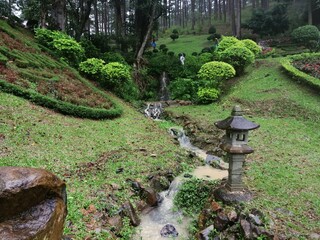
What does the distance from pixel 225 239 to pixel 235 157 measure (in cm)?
195

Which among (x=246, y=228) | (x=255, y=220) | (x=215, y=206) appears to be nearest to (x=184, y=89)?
(x=215, y=206)

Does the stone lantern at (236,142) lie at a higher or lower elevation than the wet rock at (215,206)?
higher

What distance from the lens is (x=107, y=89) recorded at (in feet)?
58.3

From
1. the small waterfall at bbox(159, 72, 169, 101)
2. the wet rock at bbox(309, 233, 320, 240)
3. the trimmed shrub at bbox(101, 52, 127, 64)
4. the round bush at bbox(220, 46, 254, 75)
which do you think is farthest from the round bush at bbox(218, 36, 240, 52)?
the wet rock at bbox(309, 233, 320, 240)

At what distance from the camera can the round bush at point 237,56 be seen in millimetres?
18575

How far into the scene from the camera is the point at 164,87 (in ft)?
72.3

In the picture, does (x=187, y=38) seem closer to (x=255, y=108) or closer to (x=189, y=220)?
(x=255, y=108)

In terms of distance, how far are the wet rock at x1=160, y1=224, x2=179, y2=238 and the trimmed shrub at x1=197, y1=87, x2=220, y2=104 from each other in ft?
36.4

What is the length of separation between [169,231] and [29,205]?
3.86 meters

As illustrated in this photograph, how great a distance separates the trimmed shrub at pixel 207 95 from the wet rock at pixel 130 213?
1122 cm

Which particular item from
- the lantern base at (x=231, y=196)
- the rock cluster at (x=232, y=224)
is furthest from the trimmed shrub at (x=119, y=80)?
the rock cluster at (x=232, y=224)

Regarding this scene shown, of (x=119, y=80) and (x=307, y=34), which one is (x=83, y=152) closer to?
(x=119, y=80)

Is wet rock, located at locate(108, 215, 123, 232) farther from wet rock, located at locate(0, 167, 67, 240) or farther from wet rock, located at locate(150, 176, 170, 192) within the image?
wet rock, located at locate(0, 167, 67, 240)

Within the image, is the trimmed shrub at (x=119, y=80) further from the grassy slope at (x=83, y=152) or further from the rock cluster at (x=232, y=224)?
the rock cluster at (x=232, y=224)
